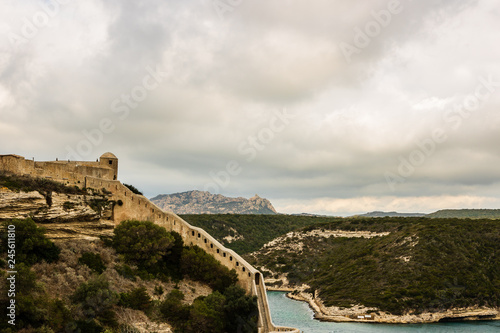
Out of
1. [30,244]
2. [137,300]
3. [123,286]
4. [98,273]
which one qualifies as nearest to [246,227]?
[123,286]

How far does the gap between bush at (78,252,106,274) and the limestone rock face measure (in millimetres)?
2885

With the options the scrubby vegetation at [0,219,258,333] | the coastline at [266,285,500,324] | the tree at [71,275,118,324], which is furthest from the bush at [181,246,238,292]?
the coastline at [266,285,500,324]

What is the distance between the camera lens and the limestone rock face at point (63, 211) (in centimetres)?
2652

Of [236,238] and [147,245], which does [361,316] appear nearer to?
[147,245]

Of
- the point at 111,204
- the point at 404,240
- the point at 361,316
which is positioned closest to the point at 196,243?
the point at 111,204

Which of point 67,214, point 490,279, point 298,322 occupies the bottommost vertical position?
point 298,322

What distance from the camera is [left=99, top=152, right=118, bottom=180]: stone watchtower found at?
3553 centimetres

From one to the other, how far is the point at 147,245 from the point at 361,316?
108 ft

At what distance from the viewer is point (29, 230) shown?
2534 centimetres

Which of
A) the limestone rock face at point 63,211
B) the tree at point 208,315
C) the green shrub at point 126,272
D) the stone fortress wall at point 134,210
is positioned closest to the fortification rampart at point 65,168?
the stone fortress wall at point 134,210

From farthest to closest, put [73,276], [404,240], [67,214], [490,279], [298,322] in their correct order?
1. [404,240]
2. [490,279]
3. [298,322]
4. [67,214]
5. [73,276]

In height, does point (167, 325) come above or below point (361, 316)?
above

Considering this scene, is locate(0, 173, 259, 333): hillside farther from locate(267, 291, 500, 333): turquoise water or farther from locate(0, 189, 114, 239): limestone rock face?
locate(267, 291, 500, 333): turquoise water

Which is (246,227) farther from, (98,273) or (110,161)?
(98,273)
